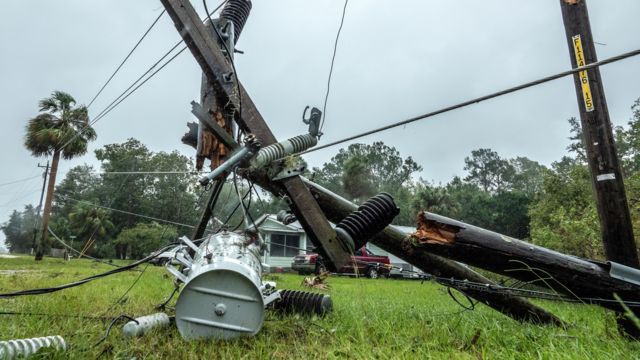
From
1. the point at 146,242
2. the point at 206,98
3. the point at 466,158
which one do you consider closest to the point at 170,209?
the point at 146,242

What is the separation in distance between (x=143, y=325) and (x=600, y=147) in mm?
4105

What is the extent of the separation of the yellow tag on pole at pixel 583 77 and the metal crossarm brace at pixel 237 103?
2549mm

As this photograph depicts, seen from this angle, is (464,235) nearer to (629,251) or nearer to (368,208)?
(368,208)

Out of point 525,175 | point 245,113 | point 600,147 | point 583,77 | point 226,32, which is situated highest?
point 525,175

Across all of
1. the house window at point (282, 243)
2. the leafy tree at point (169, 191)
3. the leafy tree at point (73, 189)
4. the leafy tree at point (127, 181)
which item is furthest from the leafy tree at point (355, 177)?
the leafy tree at point (73, 189)

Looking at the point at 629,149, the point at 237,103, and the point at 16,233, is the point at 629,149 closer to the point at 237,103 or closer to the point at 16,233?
the point at 237,103

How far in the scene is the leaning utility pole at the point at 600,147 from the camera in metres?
3.18

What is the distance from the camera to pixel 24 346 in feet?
7.22

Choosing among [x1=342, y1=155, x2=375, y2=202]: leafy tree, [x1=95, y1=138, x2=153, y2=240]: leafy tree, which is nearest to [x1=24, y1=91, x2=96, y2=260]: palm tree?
[x1=95, y1=138, x2=153, y2=240]: leafy tree

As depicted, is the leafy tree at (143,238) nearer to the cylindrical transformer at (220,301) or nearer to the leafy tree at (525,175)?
the cylindrical transformer at (220,301)

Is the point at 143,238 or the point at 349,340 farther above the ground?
the point at 143,238

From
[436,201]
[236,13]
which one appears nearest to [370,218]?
[236,13]

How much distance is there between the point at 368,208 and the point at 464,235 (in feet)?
2.77

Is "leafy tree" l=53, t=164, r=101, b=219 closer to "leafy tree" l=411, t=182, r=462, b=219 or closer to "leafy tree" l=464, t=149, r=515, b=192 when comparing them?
"leafy tree" l=411, t=182, r=462, b=219
